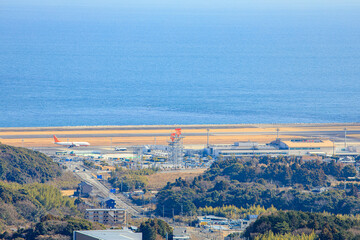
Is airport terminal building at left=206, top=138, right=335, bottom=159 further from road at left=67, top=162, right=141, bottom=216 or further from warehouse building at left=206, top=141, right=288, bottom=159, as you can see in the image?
road at left=67, top=162, right=141, bottom=216

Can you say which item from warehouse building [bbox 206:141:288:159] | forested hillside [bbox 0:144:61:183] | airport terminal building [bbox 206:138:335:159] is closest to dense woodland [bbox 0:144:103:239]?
forested hillside [bbox 0:144:61:183]

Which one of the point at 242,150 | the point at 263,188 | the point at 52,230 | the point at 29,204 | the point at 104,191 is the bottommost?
the point at 52,230

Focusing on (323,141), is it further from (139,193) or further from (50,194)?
(50,194)

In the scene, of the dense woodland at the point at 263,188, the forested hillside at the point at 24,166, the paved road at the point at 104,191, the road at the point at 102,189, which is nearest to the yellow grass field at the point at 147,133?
the road at the point at 102,189

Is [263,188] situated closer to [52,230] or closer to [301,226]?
[301,226]

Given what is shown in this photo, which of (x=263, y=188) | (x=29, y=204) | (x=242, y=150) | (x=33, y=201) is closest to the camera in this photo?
(x=29, y=204)

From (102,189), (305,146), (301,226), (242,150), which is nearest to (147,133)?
(242,150)
